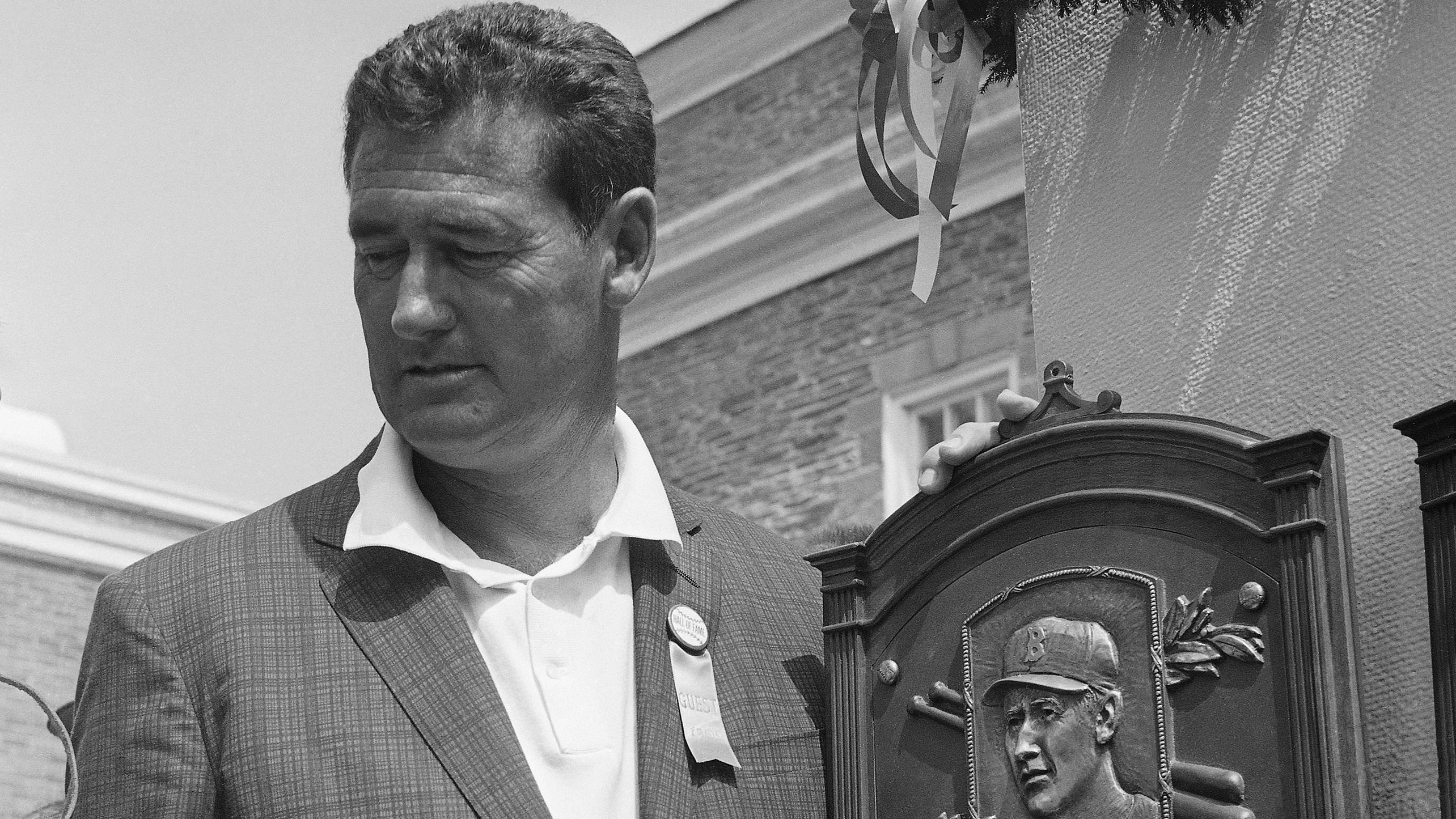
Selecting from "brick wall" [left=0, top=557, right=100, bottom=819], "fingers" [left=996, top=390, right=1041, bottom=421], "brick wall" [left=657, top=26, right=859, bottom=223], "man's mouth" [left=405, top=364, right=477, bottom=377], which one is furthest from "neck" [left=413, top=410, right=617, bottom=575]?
"brick wall" [left=0, top=557, right=100, bottom=819]

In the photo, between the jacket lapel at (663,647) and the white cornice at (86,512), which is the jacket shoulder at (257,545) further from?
the white cornice at (86,512)

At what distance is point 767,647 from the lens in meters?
2.88

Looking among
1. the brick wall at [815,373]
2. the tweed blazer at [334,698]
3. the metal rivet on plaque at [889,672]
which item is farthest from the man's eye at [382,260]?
the brick wall at [815,373]

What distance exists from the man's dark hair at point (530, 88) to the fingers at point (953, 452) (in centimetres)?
54

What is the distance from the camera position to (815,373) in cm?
1266

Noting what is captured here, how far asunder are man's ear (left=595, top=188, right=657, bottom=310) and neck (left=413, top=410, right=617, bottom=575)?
0.60ft

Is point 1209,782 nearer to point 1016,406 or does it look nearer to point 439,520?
point 1016,406

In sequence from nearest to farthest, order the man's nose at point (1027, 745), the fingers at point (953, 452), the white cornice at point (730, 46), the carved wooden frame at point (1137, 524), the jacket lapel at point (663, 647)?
the carved wooden frame at point (1137, 524) → the man's nose at point (1027, 745) → the jacket lapel at point (663, 647) → the fingers at point (953, 452) → the white cornice at point (730, 46)

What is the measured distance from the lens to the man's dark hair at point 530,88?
8.49 feet

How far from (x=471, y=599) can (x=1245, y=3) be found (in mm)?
1388

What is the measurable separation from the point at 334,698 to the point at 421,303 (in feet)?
1.66

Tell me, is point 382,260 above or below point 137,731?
above

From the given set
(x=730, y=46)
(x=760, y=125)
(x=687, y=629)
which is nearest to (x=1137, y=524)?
(x=687, y=629)

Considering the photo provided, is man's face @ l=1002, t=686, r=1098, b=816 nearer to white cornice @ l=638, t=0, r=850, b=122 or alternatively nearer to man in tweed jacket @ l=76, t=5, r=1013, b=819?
man in tweed jacket @ l=76, t=5, r=1013, b=819
